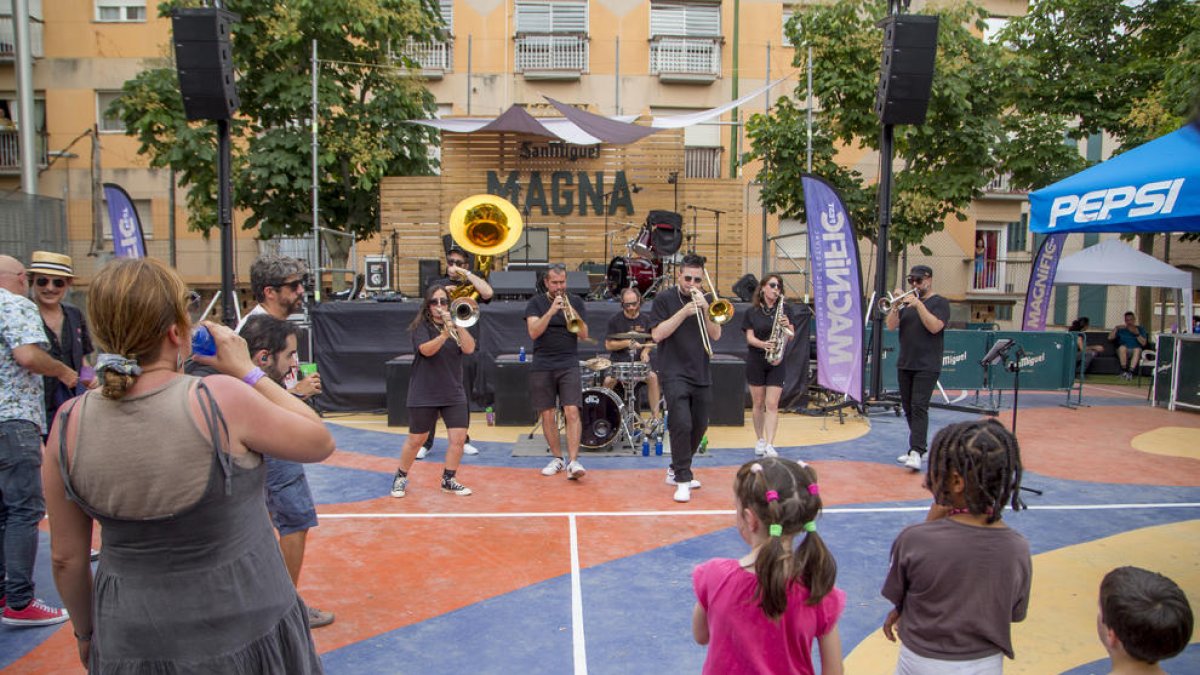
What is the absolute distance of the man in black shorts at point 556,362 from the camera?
7.69 m

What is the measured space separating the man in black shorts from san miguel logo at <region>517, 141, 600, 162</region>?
10.1m

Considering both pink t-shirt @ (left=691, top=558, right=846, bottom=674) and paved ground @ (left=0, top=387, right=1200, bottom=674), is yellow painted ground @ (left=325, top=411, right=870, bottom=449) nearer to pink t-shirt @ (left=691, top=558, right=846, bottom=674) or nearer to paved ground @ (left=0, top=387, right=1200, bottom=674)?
paved ground @ (left=0, top=387, right=1200, bottom=674)

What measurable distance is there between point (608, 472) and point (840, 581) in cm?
346

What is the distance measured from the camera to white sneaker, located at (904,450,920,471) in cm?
813

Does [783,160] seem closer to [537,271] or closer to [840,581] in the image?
[537,271]

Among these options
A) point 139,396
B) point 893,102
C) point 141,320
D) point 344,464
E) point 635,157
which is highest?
point 635,157

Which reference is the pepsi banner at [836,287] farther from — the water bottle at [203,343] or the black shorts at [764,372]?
the water bottle at [203,343]

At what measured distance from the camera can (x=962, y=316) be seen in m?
24.0

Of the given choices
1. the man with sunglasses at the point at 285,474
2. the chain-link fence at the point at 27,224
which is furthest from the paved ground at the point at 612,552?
the chain-link fence at the point at 27,224

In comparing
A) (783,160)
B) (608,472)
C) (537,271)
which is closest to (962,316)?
(783,160)

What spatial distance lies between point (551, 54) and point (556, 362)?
17.7m

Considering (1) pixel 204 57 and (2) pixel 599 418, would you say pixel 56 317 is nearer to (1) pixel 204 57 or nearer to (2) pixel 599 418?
(1) pixel 204 57

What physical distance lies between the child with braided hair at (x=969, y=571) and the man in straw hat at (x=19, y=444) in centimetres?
457

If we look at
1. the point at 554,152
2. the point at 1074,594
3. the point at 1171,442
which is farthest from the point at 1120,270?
the point at 1074,594
